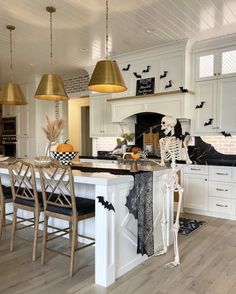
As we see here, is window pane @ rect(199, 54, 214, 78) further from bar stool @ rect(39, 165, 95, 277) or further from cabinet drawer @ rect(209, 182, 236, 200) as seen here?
bar stool @ rect(39, 165, 95, 277)

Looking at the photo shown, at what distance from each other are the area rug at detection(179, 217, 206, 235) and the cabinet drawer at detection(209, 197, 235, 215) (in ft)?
1.43

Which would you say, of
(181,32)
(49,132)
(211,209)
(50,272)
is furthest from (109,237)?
(181,32)

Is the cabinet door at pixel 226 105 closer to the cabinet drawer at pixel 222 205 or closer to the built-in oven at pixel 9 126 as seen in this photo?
the cabinet drawer at pixel 222 205

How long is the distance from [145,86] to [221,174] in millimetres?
2031

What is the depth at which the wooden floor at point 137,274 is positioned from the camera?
227 centimetres

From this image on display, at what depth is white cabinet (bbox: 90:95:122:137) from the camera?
5.76 meters

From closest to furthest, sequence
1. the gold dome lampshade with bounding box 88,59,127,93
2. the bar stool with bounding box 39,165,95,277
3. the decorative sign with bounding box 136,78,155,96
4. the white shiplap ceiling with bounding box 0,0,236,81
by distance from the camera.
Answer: the bar stool with bounding box 39,165,95,277 → the gold dome lampshade with bounding box 88,59,127,93 → the white shiplap ceiling with bounding box 0,0,236,81 → the decorative sign with bounding box 136,78,155,96

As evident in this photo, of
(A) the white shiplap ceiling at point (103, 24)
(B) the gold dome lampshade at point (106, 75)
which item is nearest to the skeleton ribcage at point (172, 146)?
(B) the gold dome lampshade at point (106, 75)

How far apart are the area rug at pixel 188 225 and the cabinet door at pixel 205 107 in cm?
151

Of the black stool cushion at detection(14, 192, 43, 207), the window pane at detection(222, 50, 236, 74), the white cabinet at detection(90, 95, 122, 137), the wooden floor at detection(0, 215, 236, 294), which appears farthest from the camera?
the white cabinet at detection(90, 95, 122, 137)

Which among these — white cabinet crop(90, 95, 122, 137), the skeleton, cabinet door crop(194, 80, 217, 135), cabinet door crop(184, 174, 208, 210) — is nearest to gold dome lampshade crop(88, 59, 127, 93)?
the skeleton

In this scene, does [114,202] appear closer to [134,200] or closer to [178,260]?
[134,200]

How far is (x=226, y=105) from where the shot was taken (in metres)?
4.45

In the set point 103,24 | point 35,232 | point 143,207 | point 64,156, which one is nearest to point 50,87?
point 64,156
